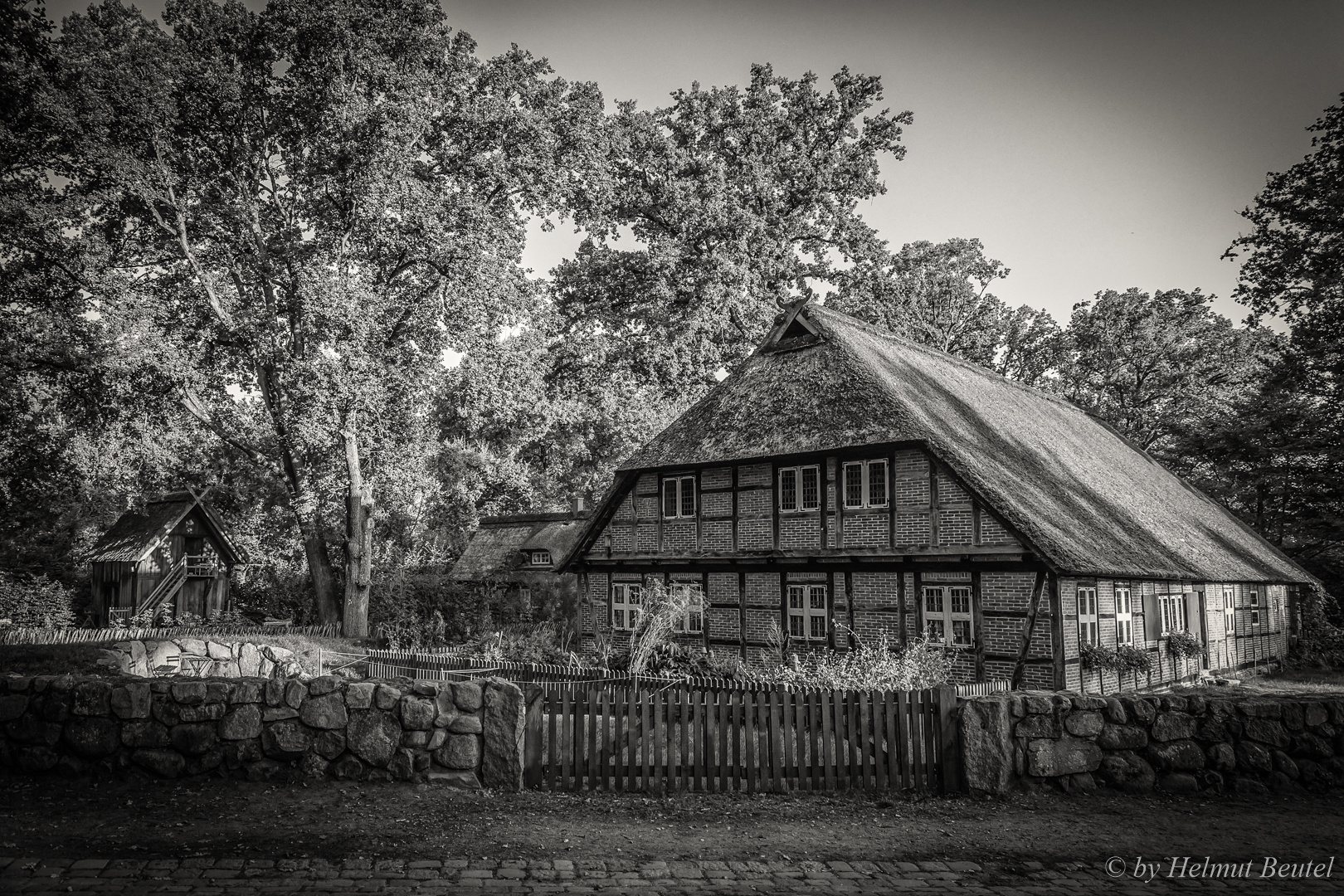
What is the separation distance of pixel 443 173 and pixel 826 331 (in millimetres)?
13666

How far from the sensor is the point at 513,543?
38719 millimetres

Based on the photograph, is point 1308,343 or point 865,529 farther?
point 1308,343

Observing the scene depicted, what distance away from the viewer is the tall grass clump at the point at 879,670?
14.0 metres

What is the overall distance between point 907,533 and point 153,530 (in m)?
30.4

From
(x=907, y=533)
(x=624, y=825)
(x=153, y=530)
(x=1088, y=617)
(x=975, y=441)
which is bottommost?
(x=624, y=825)

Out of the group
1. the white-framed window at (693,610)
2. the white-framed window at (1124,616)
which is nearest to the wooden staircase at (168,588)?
the white-framed window at (693,610)

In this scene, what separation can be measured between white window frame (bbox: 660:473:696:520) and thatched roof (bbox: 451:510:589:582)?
12.3 meters

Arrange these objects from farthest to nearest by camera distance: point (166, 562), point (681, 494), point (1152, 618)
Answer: point (166, 562), point (681, 494), point (1152, 618)

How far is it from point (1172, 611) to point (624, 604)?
1379cm

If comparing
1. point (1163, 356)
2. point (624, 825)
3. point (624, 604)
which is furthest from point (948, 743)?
point (1163, 356)

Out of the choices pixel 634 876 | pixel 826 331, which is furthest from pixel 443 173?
pixel 634 876

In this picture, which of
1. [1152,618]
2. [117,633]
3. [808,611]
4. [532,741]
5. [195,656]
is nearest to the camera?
[532,741]

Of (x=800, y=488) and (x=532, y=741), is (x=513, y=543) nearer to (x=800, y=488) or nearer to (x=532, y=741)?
(x=800, y=488)

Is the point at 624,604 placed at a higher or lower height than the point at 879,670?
higher
